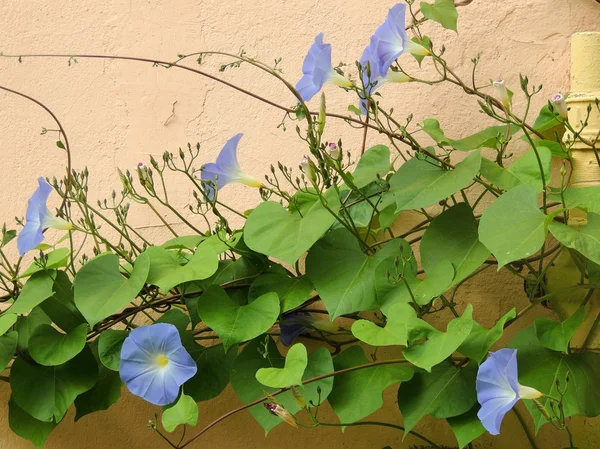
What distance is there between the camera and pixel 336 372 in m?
1.06

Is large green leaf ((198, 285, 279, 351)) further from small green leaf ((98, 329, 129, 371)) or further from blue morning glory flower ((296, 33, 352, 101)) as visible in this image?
blue morning glory flower ((296, 33, 352, 101))

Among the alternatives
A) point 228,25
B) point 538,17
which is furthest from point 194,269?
point 538,17

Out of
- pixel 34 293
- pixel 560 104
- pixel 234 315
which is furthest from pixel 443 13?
pixel 34 293

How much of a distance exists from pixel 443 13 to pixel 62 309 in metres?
0.74

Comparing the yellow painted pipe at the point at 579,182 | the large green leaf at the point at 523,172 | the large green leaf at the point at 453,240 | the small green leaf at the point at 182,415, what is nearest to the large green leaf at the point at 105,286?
the small green leaf at the point at 182,415

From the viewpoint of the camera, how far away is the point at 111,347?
3.73 ft

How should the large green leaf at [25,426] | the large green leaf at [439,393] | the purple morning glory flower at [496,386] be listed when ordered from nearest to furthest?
the purple morning glory flower at [496,386] < the large green leaf at [439,393] < the large green leaf at [25,426]

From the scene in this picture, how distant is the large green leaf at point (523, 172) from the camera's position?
1079 mm

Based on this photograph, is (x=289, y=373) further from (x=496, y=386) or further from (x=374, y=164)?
(x=374, y=164)

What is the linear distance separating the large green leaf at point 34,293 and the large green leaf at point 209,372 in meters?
0.23

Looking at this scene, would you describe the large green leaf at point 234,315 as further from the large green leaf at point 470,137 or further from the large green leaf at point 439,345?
the large green leaf at point 470,137

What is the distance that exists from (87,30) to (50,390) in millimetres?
699

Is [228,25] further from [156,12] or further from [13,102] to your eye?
[13,102]

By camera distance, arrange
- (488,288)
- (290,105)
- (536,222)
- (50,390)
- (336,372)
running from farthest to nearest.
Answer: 1. (290,105)
2. (488,288)
3. (50,390)
4. (336,372)
5. (536,222)
